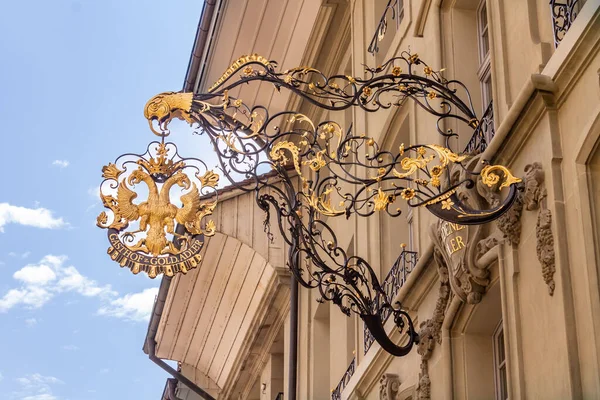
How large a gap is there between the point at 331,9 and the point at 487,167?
9.01 metres

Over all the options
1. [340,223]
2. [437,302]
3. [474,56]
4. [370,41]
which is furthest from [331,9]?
[437,302]

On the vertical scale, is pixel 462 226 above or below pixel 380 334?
above

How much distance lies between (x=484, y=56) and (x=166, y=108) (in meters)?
3.65

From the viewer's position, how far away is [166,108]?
33.4ft

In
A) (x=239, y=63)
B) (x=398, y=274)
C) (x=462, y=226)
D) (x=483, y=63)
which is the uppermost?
(x=483, y=63)

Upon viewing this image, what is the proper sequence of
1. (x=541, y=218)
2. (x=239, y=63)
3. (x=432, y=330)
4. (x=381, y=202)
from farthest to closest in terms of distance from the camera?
Result: (x=432, y=330)
(x=239, y=63)
(x=381, y=202)
(x=541, y=218)

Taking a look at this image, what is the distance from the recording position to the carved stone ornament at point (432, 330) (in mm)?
11047

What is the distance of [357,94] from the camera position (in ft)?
33.2

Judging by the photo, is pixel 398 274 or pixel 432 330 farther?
pixel 398 274

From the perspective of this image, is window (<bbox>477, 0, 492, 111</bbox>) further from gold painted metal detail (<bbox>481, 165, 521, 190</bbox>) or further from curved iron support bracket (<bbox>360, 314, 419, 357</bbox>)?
gold painted metal detail (<bbox>481, 165, 521, 190</bbox>)

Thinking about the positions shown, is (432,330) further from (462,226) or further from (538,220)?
(538,220)

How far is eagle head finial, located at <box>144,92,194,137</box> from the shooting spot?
1016cm

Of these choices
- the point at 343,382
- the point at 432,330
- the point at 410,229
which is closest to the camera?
the point at 432,330

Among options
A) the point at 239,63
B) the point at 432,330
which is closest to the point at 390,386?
the point at 432,330
